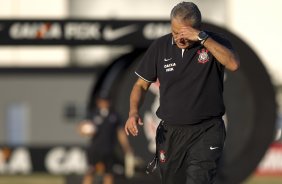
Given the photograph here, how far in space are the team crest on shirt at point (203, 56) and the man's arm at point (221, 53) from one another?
0.15 meters

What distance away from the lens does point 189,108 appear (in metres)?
8.12

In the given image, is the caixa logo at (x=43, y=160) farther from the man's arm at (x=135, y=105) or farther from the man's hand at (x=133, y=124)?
the man's hand at (x=133, y=124)

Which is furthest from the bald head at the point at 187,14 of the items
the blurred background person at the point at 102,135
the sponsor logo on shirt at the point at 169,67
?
the blurred background person at the point at 102,135

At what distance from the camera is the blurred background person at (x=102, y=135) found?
17.7 metres

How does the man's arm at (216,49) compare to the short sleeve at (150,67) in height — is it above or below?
above

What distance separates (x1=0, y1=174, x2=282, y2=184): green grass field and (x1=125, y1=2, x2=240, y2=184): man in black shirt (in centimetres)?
1285

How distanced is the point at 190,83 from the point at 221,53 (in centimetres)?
38

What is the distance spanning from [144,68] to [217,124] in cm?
73

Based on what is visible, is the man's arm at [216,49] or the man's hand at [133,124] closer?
the man's arm at [216,49]

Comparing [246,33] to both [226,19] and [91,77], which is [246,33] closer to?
[226,19]

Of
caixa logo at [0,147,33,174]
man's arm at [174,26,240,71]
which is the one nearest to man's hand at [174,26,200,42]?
man's arm at [174,26,240,71]

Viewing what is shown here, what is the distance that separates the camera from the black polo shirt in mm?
8070

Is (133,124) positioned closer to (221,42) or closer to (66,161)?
(221,42)

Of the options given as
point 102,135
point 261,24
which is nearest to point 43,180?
point 102,135
